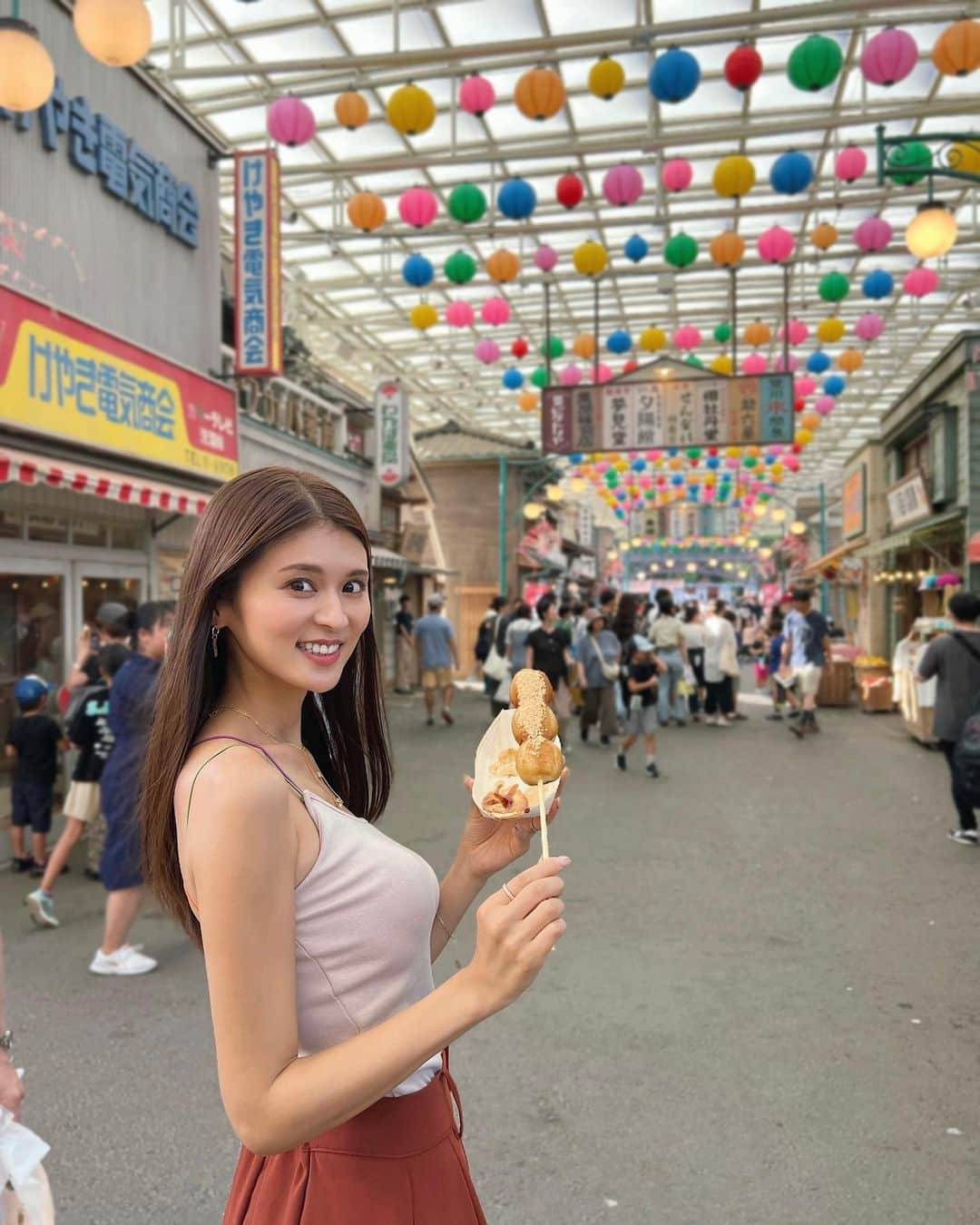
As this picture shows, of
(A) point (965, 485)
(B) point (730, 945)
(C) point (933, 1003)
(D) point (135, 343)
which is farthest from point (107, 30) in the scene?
(A) point (965, 485)

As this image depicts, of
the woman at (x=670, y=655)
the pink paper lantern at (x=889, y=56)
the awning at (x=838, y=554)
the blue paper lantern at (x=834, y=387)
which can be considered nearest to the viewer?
the pink paper lantern at (x=889, y=56)

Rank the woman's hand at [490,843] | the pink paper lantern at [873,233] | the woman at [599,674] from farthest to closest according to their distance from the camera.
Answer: the woman at [599,674]
the pink paper lantern at [873,233]
the woman's hand at [490,843]

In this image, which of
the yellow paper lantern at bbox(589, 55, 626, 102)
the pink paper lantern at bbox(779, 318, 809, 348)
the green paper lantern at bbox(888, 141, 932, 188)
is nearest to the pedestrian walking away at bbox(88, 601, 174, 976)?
the green paper lantern at bbox(888, 141, 932, 188)

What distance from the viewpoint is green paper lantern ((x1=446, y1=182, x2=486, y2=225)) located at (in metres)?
9.45

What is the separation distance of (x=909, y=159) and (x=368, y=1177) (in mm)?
8594

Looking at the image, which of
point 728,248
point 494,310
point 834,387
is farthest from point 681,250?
point 834,387

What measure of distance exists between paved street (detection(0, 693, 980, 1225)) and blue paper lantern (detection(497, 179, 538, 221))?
22.1 feet

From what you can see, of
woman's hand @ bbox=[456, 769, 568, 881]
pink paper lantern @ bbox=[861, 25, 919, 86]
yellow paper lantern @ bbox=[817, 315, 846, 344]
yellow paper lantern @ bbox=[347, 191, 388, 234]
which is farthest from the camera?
yellow paper lantern @ bbox=[817, 315, 846, 344]

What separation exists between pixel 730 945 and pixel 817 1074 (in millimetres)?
1317

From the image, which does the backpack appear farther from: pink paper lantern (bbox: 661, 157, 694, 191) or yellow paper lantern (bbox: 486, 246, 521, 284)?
yellow paper lantern (bbox: 486, 246, 521, 284)

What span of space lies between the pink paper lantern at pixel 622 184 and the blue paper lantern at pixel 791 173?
4.73 ft

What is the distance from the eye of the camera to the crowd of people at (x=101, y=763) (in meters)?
4.34

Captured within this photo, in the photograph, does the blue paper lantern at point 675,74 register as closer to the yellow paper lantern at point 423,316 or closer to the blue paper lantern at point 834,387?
the yellow paper lantern at point 423,316

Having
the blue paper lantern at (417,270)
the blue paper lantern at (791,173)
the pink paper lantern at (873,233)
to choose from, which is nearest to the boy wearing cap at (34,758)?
the blue paper lantern at (417,270)
